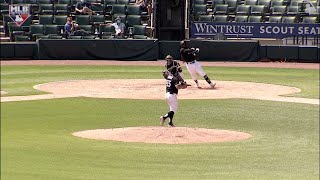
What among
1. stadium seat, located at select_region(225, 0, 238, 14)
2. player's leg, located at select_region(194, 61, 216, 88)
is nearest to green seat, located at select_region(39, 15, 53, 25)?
stadium seat, located at select_region(225, 0, 238, 14)

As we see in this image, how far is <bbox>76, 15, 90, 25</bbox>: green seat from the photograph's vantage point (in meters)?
38.5

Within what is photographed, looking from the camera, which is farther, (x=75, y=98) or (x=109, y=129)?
(x=75, y=98)

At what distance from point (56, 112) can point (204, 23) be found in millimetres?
19745

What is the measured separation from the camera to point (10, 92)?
83.0 ft

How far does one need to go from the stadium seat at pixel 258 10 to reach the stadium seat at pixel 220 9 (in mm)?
1320

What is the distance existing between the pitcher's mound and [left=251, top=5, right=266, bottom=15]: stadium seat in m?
22.8

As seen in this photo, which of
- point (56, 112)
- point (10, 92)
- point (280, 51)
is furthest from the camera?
point (280, 51)

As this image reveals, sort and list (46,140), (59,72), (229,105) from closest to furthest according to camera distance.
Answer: (46,140) < (229,105) < (59,72)

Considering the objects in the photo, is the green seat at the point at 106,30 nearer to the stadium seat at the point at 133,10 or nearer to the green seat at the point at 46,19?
the stadium seat at the point at 133,10

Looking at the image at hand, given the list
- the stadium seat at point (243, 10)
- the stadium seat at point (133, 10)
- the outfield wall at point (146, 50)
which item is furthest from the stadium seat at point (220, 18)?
the outfield wall at point (146, 50)

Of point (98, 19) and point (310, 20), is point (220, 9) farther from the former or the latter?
point (98, 19)

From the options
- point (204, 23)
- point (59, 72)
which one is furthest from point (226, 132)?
point (204, 23)

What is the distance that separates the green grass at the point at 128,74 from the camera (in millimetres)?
28703

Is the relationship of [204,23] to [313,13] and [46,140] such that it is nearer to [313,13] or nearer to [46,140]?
[313,13]
